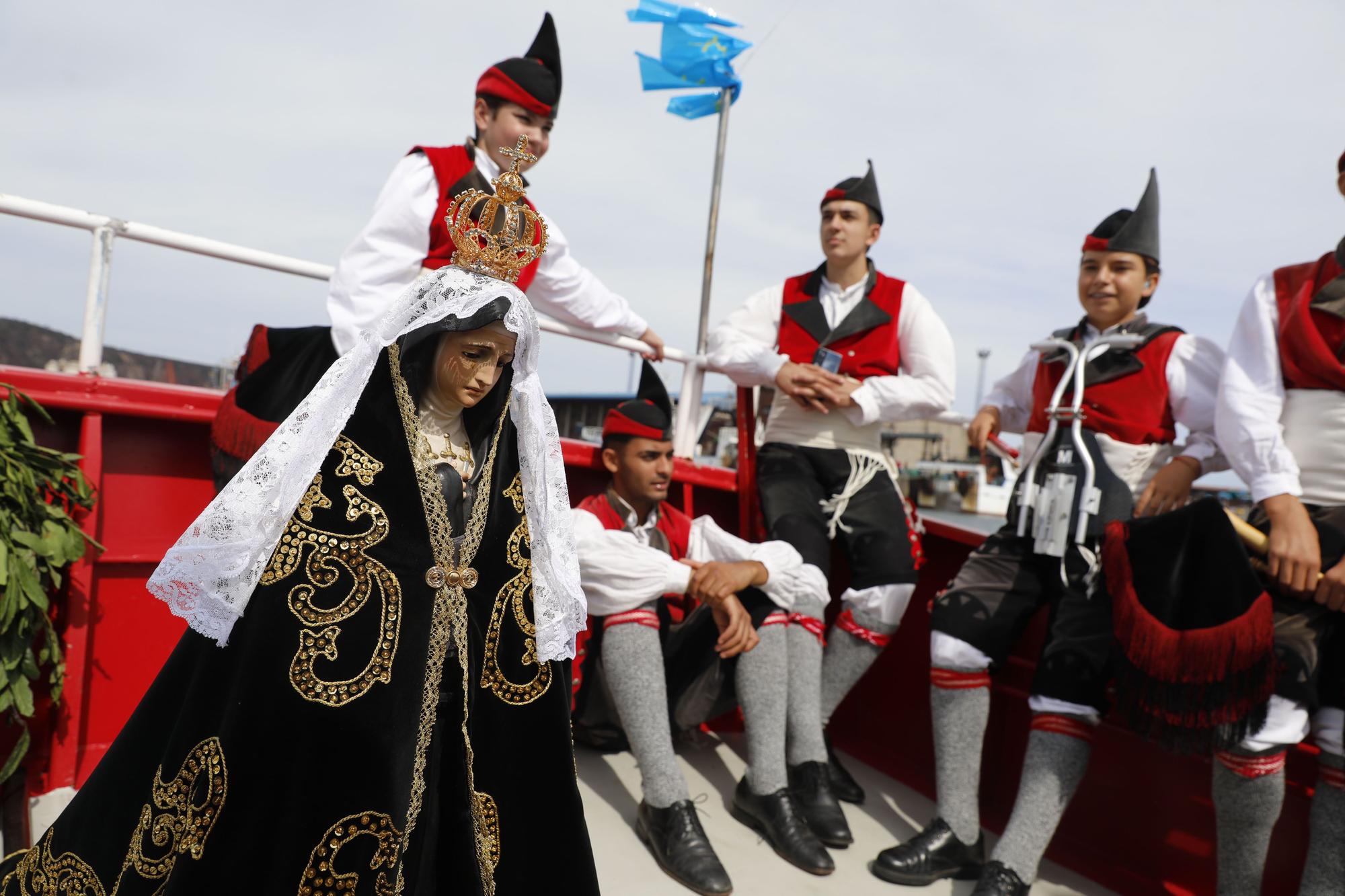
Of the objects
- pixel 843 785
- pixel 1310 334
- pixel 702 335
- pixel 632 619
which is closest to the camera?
pixel 1310 334

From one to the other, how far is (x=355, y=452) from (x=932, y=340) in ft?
8.52

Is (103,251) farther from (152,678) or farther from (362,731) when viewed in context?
(362,731)

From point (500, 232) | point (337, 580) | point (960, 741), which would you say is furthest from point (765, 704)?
point (500, 232)

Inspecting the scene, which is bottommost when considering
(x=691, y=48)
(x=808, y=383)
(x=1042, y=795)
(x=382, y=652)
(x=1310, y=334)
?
(x=1042, y=795)

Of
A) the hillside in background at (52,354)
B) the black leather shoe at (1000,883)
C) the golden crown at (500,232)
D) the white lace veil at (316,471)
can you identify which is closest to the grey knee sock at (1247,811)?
the black leather shoe at (1000,883)

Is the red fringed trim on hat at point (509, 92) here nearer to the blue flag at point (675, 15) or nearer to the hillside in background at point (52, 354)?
the hillside in background at point (52, 354)

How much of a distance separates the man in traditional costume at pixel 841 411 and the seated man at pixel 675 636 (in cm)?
19

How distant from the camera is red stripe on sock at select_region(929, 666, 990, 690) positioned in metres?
3.18

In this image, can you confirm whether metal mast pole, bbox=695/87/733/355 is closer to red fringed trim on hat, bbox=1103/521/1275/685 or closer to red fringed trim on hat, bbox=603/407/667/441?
red fringed trim on hat, bbox=603/407/667/441

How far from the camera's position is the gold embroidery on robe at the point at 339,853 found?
6.42ft

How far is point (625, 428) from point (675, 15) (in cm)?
322

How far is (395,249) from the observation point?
2969 millimetres

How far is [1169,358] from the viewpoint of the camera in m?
3.27

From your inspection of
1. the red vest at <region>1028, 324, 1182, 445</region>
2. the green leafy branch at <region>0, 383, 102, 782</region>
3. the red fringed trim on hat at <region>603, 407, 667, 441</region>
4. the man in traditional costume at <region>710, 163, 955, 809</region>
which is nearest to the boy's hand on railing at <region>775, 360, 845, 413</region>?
the man in traditional costume at <region>710, 163, 955, 809</region>
